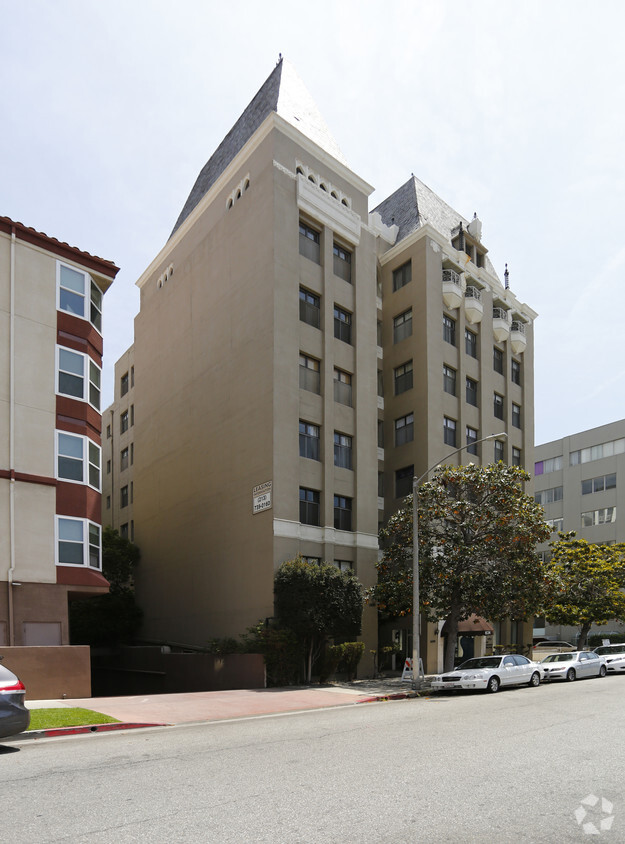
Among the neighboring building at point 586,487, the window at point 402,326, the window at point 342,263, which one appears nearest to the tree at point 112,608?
the window at point 402,326

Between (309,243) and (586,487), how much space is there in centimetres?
4939

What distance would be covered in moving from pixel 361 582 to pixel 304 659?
527cm

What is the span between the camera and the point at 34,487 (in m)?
23.9

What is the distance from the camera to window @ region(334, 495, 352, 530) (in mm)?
32656

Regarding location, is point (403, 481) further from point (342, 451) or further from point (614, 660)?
point (614, 660)

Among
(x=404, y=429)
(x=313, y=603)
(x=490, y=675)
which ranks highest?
(x=404, y=429)

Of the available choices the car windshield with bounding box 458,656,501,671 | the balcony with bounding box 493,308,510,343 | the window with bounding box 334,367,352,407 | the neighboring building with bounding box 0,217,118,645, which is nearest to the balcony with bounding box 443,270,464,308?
the balcony with bounding box 493,308,510,343

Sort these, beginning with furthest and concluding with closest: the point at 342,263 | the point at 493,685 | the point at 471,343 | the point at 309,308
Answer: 1. the point at 471,343
2. the point at 342,263
3. the point at 309,308
4. the point at 493,685

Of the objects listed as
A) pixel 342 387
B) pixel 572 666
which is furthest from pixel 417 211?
pixel 572 666

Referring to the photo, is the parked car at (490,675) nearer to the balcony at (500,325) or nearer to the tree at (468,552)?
the tree at (468,552)

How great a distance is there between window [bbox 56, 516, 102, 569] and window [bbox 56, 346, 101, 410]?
14.2ft

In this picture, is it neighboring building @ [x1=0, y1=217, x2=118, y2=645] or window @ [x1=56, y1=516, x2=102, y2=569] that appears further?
window @ [x1=56, y1=516, x2=102, y2=569]

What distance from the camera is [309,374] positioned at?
32.7 meters

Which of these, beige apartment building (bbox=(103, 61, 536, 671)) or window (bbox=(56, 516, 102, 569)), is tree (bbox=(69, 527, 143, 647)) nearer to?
beige apartment building (bbox=(103, 61, 536, 671))
